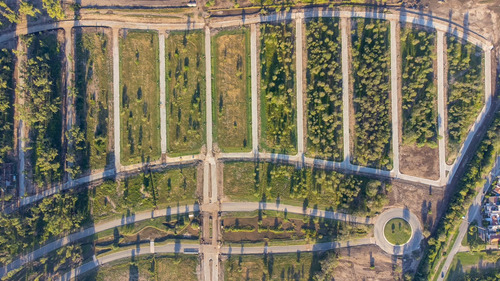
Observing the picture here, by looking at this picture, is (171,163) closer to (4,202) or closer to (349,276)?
(4,202)

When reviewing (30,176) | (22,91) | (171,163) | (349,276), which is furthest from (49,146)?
(349,276)

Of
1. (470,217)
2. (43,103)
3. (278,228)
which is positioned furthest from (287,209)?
(43,103)

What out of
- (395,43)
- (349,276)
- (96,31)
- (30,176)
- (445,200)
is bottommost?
(349,276)

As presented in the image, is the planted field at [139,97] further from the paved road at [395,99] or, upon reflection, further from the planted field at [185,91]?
the paved road at [395,99]

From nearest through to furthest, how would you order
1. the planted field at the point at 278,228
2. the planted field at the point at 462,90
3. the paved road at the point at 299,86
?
the planted field at the point at 462,90 → the planted field at the point at 278,228 → the paved road at the point at 299,86

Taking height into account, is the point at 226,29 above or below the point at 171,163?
above

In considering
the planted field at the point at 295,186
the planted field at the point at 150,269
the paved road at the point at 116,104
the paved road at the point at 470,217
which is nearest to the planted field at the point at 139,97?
the paved road at the point at 116,104

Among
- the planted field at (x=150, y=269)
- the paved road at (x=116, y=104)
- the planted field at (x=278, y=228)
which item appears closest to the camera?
the planted field at (x=278, y=228)
